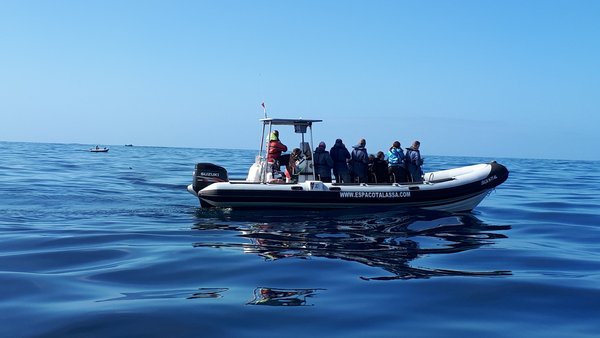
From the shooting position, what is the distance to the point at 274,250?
1044 centimetres

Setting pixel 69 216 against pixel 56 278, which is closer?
pixel 56 278

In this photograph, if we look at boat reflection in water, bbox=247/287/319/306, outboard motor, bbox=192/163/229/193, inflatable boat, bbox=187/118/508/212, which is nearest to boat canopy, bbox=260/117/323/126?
inflatable boat, bbox=187/118/508/212

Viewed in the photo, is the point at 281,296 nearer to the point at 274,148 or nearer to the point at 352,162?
the point at 274,148

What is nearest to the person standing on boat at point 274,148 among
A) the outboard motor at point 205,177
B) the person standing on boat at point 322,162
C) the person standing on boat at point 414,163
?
the person standing on boat at point 322,162

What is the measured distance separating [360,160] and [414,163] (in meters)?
1.49

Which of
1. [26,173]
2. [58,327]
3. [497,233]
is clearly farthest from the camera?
[26,173]

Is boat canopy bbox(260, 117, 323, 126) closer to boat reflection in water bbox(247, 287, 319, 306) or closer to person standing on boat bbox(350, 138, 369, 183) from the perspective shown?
person standing on boat bbox(350, 138, 369, 183)

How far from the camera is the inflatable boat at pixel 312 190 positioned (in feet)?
50.5

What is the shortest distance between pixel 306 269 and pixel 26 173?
23581 mm

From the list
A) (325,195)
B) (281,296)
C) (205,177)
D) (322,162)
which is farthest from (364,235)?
(205,177)

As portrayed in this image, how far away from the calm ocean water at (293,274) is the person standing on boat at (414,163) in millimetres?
1576

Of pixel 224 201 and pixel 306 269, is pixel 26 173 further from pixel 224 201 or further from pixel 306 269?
pixel 306 269

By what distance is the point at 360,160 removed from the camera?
649 inches

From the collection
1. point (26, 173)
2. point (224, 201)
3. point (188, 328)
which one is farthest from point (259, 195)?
point (26, 173)
